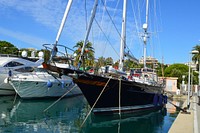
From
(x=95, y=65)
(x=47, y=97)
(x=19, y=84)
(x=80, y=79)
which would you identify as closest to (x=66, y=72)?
(x=80, y=79)

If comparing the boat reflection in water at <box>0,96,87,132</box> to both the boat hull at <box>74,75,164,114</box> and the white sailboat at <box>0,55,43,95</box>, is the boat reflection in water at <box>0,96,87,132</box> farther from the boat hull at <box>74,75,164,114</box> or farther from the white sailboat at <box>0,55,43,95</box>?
the white sailboat at <box>0,55,43,95</box>

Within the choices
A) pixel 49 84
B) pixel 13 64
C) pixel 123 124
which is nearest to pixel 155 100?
pixel 123 124

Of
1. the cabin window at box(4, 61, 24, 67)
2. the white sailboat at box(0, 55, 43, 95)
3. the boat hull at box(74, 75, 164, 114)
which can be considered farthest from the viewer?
the cabin window at box(4, 61, 24, 67)

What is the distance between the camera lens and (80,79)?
15.3 metres

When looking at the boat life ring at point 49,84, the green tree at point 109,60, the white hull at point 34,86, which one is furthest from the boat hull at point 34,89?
the green tree at point 109,60

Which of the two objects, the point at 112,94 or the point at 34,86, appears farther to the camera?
the point at 34,86

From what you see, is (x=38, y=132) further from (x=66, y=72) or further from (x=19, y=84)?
(x=19, y=84)

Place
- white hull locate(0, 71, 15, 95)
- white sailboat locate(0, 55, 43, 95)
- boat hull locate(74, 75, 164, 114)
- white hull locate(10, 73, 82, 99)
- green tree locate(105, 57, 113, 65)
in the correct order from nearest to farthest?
boat hull locate(74, 75, 164, 114) < green tree locate(105, 57, 113, 65) < white hull locate(10, 73, 82, 99) < white hull locate(0, 71, 15, 95) < white sailboat locate(0, 55, 43, 95)

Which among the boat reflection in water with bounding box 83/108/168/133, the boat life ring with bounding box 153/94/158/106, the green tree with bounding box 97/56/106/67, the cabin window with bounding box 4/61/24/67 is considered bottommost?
the boat reflection in water with bounding box 83/108/168/133

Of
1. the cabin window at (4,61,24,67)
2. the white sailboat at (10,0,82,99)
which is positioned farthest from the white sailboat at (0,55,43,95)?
the white sailboat at (10,0,82,99)

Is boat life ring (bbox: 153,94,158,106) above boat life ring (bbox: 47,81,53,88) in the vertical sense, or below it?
below

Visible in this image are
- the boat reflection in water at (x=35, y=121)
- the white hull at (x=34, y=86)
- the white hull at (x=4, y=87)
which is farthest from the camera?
the white hull at (x=4, y=87)

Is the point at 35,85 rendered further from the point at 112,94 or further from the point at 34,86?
the point at 112,94

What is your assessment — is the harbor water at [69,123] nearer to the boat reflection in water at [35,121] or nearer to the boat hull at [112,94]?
the boat reflection in water at [35,121]
